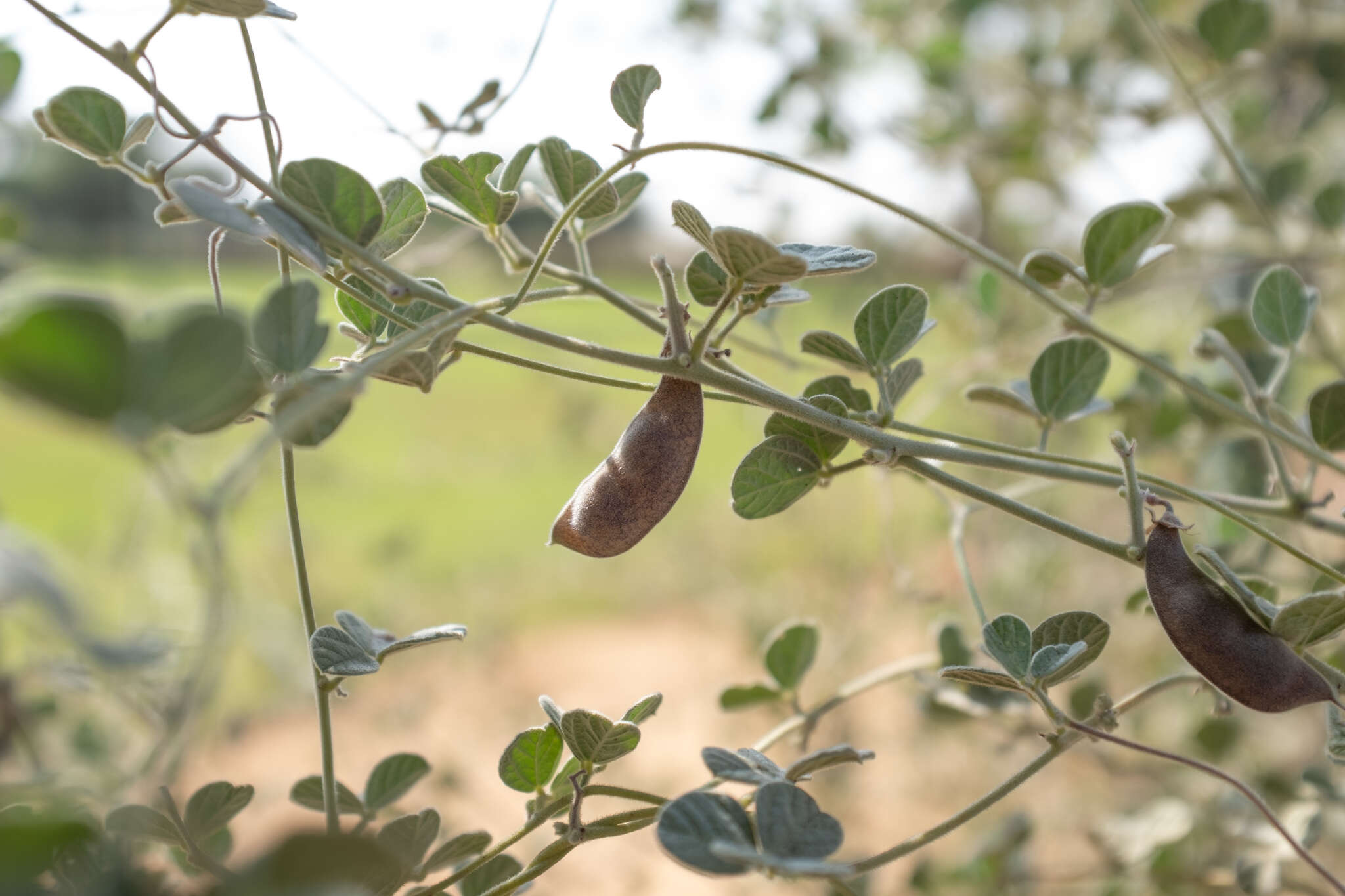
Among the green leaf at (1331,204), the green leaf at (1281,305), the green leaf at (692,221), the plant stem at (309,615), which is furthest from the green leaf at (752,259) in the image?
the green leaf at (1331,204)

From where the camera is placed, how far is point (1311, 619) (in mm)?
222

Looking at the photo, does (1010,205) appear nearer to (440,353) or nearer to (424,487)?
(440,353)

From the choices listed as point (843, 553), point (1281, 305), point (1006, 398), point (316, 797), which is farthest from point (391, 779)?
point (843, 553)

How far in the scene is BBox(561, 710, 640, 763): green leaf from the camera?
0.24 m

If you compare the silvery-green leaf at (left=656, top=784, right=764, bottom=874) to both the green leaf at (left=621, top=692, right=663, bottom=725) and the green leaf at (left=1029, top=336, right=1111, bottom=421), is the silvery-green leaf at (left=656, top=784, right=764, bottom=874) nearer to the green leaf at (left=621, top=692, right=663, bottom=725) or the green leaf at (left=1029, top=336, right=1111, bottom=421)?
the green leaf at (left=621, top=692, right=663, bottom=725)

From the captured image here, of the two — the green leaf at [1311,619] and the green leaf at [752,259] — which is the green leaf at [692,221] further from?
the green leaf at [1311,619]

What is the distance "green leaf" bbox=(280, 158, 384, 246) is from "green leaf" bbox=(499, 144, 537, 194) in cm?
4

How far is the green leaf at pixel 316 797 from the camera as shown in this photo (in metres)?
0.29

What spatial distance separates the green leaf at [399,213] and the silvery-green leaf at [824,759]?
16 centimetres

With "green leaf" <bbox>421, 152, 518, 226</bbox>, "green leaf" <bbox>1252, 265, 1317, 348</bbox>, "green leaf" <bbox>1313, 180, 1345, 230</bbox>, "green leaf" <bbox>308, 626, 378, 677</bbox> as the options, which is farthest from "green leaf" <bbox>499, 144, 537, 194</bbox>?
"green leaf" <bbox>1313, 180, 1345, 230</bbox>

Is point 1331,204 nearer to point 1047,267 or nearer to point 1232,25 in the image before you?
point 1232,25

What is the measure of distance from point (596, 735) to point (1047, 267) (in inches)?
8.1

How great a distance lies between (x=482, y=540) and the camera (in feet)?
7.90

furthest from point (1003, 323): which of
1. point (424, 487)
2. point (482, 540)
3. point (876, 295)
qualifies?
point (424, 487)
